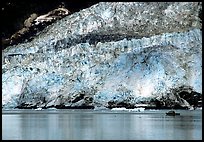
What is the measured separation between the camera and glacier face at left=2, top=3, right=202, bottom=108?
66.9 feet

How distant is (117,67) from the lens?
21234 millimetres

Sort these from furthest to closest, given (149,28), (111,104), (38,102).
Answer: (149,28) → (38,102) → (111,104)

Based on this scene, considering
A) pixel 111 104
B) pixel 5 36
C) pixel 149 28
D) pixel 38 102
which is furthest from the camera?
pixel 5 36

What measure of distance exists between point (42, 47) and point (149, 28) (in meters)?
4.90

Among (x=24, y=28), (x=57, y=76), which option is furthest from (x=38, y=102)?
(x=24, y=28)

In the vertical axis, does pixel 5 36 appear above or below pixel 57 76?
above

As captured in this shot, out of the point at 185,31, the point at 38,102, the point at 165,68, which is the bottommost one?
the point at 38,102

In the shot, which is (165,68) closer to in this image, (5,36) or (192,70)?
(192,70)

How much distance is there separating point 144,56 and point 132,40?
1521 mm

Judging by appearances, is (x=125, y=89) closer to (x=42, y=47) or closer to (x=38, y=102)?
(x=38, y=102)

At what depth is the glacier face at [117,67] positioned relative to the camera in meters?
20.4

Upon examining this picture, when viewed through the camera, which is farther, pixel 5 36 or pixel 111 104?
pixel 5 36

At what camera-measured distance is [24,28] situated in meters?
29.0

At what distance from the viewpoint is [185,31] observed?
72.5ft
